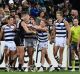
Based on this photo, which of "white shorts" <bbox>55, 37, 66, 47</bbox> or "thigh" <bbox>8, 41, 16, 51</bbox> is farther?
"white shorts" <bbox>55, 37, 66, 47</bbox>

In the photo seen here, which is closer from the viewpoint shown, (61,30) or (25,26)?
(25,26)

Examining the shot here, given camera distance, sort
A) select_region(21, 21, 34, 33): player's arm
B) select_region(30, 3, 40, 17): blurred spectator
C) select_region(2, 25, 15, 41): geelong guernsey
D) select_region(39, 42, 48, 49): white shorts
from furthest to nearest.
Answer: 1. select_region(30, 3, 40, 17): blurred spectator
2. select_region(39, 42, 48, 49): white shorts
3. select_region(2, 25, 15, 41): geelong guernsey
4. select_region(21, 21, 34, 33): player's arm

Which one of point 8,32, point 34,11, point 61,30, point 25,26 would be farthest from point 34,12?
point 25,26

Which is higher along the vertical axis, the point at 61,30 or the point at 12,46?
the point at 61,30

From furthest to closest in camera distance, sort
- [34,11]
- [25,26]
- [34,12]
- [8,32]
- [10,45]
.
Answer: [34,11] → [34,12] → [8,32] → [10,45] → [25,26]

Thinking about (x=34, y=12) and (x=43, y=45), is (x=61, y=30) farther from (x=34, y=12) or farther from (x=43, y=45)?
(x=34, y=12)

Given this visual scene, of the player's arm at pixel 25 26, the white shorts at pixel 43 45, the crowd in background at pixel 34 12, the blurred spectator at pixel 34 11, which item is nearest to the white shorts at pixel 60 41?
the white shorts at pixel 43 45

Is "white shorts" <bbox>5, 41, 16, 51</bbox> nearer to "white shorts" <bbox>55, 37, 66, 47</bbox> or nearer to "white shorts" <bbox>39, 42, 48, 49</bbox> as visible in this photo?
"white shorts" <bbox>39, 42, 48, 49</bbox>

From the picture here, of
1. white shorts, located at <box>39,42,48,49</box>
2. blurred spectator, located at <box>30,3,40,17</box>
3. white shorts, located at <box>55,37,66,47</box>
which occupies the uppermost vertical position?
blurred spectator, located at <box>30,3,40,17</box>

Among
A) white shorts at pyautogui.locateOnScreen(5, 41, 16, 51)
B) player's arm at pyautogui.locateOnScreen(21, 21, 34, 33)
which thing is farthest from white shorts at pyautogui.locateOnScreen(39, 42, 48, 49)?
white shorts at pyautogui.locateOnScreen(5, 41, 16, 51)

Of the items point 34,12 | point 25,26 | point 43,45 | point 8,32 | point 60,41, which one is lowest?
point 43,45

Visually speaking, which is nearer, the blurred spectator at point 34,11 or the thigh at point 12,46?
the thigh at point 12,46

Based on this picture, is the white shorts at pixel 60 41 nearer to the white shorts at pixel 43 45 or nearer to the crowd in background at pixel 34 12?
the white shorts at pixel 43 45

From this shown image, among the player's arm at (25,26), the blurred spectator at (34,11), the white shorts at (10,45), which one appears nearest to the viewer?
the player's arm at (25,26)
